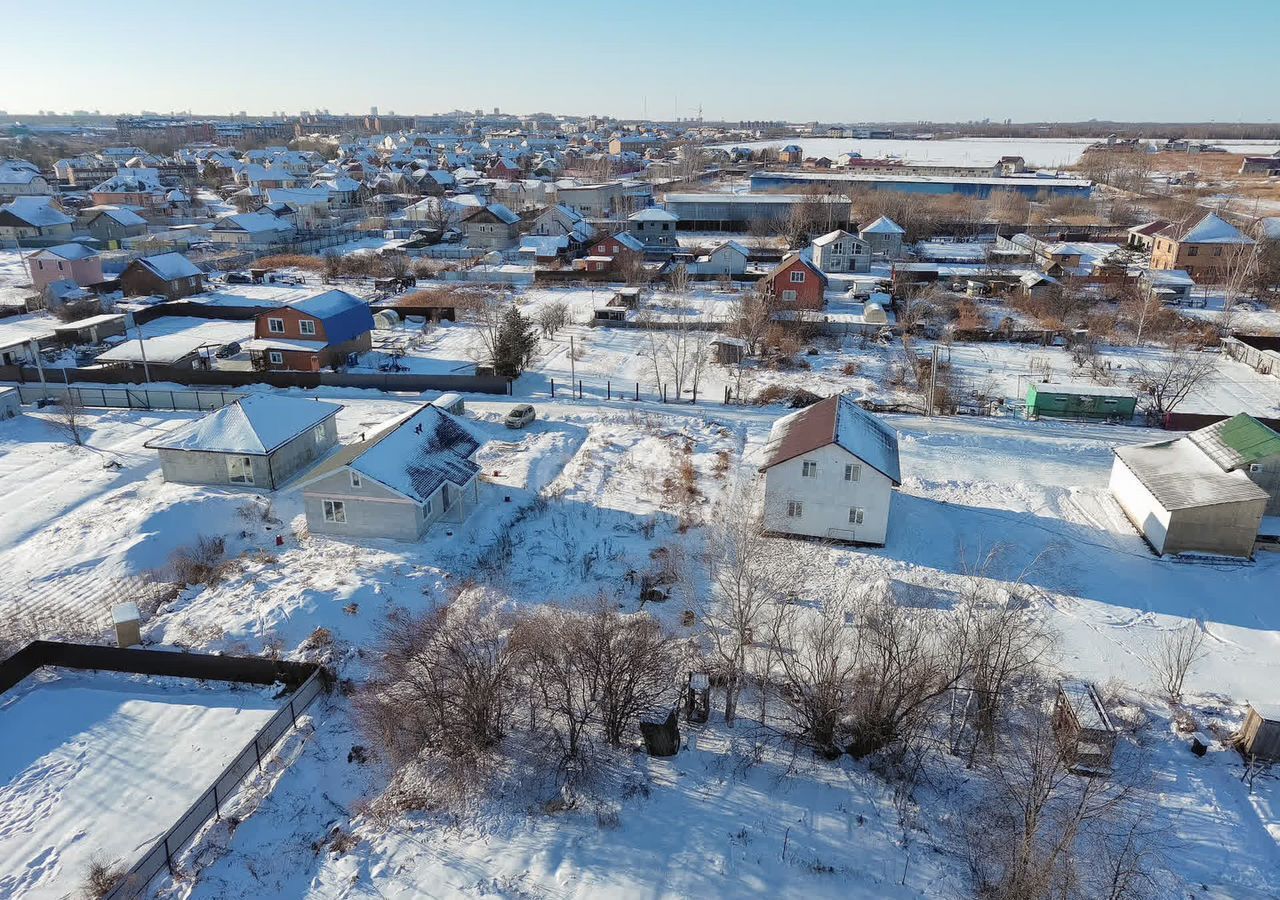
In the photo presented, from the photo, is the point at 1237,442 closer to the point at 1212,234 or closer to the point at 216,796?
the point at 216,796

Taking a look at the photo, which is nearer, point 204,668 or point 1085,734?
point 1085,734

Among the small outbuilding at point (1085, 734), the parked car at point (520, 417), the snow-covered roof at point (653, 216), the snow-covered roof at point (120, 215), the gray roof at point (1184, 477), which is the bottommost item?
the small outbuilding at point (1085, 734)

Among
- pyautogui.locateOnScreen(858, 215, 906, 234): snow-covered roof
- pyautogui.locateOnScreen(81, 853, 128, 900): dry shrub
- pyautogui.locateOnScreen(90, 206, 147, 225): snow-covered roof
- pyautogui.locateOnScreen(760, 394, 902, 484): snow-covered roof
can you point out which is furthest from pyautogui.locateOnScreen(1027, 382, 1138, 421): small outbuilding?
pyautogui.locateOnScreen(90, 206, 147, 225): snow-covered roof

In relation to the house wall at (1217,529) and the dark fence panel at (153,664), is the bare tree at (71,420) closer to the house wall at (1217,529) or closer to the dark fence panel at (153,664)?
the dark fence panel at (153,664)

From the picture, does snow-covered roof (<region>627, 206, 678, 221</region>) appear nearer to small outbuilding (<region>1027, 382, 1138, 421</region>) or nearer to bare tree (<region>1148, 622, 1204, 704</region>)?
small outbuilding (<region>1027, 382, 1138, 421</region>)

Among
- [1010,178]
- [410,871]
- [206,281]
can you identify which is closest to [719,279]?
[206,281]

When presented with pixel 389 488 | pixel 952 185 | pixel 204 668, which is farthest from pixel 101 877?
pixel 952 185

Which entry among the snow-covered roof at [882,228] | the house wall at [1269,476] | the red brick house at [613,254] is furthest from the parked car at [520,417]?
the snow-covered roof at [882,228]
